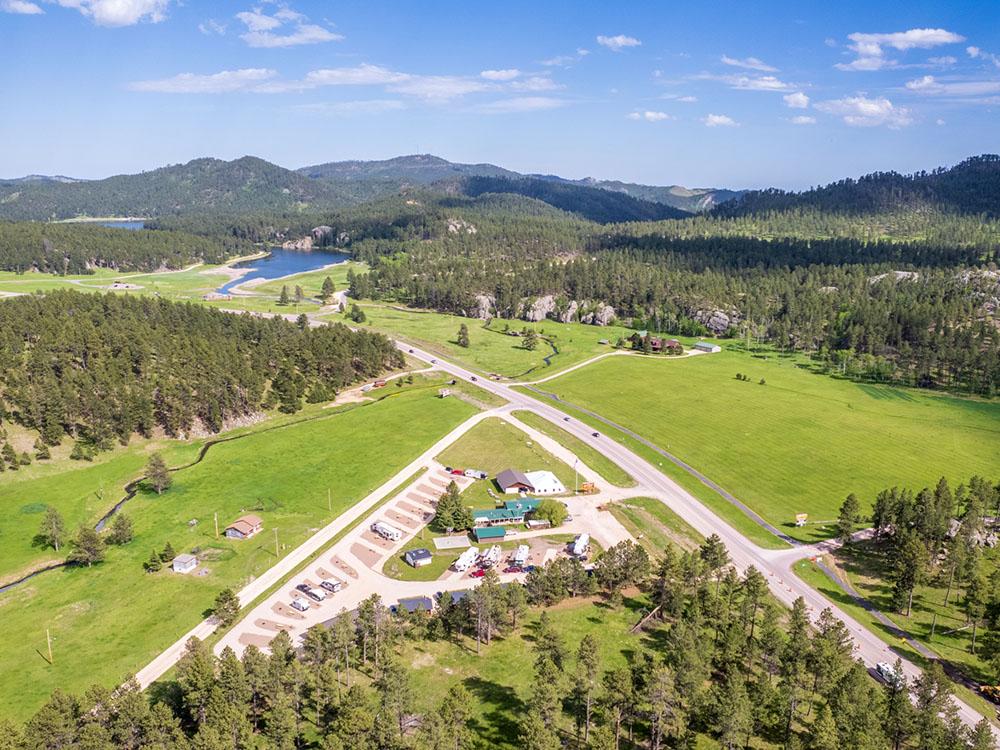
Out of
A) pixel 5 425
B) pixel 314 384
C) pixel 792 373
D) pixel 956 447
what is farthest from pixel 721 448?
pixel 5 425

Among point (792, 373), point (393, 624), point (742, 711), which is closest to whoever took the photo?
point (742, 711)

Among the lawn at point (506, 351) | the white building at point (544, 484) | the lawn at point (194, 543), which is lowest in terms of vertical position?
the lawn at point (194, 543)

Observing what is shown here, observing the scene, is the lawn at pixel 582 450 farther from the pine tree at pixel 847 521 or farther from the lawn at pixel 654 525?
the pine tree at pixel 847 521

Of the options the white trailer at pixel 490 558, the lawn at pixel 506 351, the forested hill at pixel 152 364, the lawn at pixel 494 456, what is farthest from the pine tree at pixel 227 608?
the lawn at pixel 506 351

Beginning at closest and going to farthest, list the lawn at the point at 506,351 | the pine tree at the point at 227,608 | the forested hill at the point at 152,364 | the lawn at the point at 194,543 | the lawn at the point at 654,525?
the lawn at the point at 194,543
the pine tree at the point at 227,608
the lawn at the point at 654,525
the forested hill at the point at 152,364
the lawn at the point at 506,351

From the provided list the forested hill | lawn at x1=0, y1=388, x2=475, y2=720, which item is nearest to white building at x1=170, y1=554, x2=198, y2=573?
lawn at x1=0, y1=388, x2=475, y2=720

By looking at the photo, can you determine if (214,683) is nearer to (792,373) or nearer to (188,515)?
(188,515)
